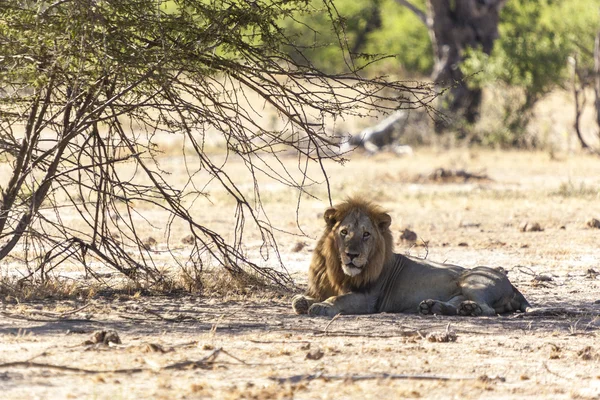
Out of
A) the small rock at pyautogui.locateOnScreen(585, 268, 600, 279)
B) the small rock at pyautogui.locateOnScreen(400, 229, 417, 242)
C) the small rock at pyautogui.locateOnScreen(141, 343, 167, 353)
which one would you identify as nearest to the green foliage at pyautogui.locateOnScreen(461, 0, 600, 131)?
the small rock at pyautogui.locateOnScreen(400, 229, 417, 242)

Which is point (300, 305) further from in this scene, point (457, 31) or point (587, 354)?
point (457, 31)

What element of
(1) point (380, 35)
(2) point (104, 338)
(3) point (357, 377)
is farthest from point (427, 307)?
(1) point (380, 35)

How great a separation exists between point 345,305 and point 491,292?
105cm

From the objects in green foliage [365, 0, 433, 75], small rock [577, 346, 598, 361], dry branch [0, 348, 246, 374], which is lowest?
dry branch [0, 348, 246, 374]

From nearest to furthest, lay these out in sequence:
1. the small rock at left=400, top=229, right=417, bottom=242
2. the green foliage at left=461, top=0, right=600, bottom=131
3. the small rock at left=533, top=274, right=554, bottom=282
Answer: the small rock at left=533, top=274, right=554, bottom=282 → the small rock at left=400, top=229, right=417, bottom=242 → the green foliage at left=461, top=0, right=600, bottom=131

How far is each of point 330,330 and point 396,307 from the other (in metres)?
1.18

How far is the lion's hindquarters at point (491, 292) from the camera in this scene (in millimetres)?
7660

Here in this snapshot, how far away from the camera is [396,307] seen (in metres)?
7.86

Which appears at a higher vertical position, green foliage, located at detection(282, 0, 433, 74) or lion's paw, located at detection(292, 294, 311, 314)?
green foliage, located at detection(282, 0, 433, 74)

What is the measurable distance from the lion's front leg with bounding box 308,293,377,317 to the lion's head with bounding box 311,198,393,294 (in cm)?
10

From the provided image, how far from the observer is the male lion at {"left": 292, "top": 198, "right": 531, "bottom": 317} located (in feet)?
24.9

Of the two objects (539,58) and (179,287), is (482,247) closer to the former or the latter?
(179,287)

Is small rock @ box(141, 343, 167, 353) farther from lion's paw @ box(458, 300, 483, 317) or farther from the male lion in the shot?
lion's paw @ box(458, 300, 483, 317)

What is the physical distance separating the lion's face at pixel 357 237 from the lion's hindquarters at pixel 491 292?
0.67m
